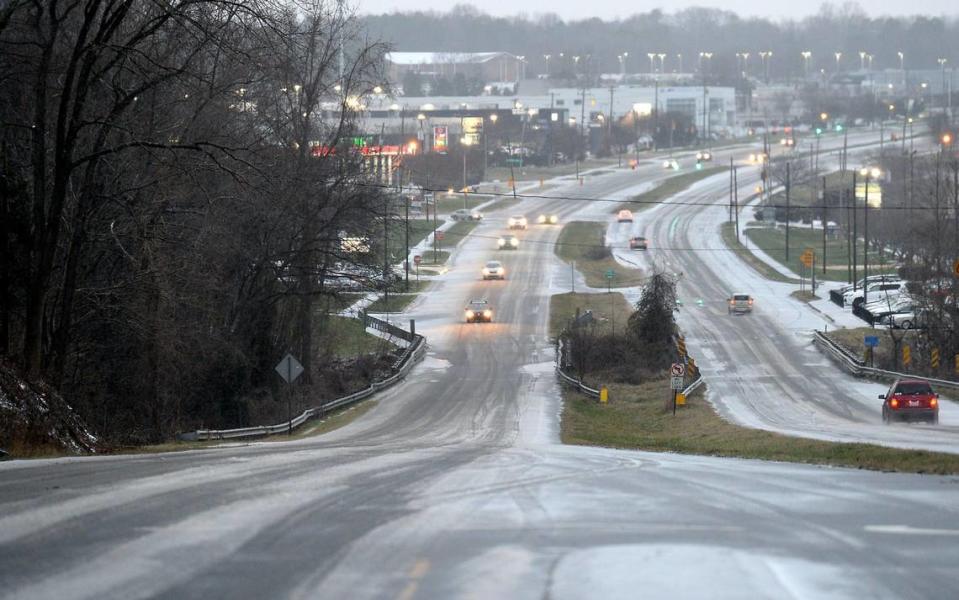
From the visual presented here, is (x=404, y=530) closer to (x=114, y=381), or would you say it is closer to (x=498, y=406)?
(x=114, y=381)

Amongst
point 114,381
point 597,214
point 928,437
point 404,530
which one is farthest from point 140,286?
point 597,214

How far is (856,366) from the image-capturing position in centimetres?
4628

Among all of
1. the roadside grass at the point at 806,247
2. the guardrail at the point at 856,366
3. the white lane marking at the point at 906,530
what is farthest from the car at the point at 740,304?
the white lane marking at the point at 906,530

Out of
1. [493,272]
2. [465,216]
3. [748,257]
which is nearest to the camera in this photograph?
[493,272]

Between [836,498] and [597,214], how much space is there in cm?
10007

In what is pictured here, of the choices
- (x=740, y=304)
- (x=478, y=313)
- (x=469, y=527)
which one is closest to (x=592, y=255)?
(x=740, y=304)

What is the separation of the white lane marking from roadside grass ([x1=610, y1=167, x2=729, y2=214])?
9724cm

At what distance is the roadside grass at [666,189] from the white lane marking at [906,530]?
97.2 meters

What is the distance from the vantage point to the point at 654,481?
12.9 meters

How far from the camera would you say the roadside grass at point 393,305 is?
68438 mm

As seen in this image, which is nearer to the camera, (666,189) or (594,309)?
(594,309)

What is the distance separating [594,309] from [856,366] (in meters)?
21.8

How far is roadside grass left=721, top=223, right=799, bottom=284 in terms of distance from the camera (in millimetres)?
78312

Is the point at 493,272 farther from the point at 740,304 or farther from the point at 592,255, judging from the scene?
the point at 740,304
